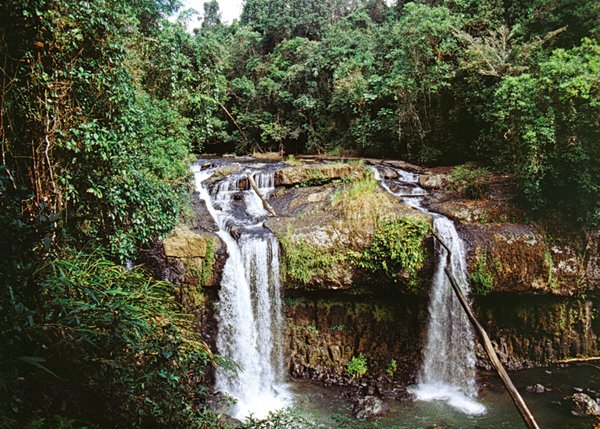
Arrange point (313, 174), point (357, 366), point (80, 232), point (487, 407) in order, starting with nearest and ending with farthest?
point (80, 232)
point (487, 407)
point (357, 366)
point (313, 174)

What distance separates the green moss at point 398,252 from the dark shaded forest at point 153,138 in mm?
3157

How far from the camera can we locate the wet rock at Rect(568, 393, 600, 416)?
22.7 ft

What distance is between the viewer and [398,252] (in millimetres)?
8070

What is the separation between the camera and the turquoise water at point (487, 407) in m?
6.63

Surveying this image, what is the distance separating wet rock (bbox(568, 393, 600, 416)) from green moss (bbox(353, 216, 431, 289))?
3634mm

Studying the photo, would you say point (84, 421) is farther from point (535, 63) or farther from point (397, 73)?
point (397, 73)

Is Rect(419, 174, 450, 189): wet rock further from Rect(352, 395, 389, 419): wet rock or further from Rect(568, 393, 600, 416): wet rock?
Rect(352, 395, 389, 419): wet rock

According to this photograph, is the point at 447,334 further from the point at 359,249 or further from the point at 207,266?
the point at 207,266

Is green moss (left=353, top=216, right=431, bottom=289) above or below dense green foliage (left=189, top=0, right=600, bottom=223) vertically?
below

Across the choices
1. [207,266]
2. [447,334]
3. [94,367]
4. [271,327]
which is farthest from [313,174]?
[94,367]

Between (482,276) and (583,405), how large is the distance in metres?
2.92

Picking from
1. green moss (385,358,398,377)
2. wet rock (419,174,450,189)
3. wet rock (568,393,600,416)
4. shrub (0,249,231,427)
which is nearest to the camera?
shrub (0,249,231,427)

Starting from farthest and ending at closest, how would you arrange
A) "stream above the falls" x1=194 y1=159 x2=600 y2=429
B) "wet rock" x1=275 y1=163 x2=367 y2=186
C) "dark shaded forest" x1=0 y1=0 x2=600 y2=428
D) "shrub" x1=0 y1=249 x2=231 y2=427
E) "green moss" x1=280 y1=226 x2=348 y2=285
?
1. "wet rock" x1=275 y1=163 x2=367 y2=186
2. "green moss" x1=280 y1=226 x2=348 y2=285
3. "stream above the falls" x1=194 y1=159 x2=600 y2=429
4. "dark shaded forest" x1=0 y1=0 x2=600 y2=428
5. "shrub" x1=0 y1=249 x2=231 y2=427

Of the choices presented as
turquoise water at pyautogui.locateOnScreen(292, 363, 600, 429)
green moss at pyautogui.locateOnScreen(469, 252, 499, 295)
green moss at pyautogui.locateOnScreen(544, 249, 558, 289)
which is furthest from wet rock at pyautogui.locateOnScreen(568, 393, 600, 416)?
green moss at pyautogui.locateOnScreen(469, 252, 499, 295)
